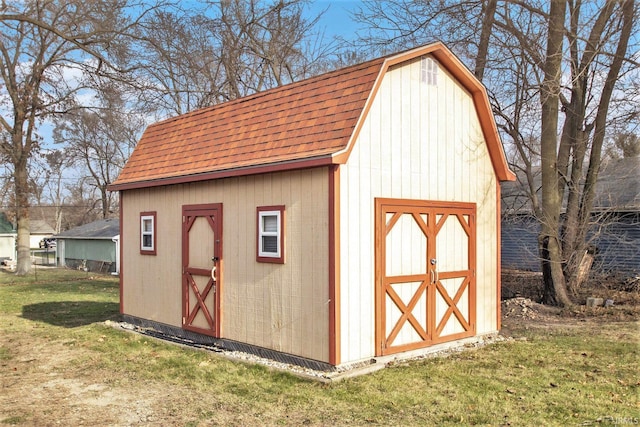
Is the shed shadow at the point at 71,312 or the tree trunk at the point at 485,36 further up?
the tree trunk at the point at 485,36

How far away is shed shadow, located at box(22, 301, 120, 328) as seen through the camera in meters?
13.3

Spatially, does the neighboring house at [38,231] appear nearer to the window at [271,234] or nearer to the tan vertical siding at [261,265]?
the tan vertical siding at [261,265]

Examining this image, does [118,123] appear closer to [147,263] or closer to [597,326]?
[147,263]

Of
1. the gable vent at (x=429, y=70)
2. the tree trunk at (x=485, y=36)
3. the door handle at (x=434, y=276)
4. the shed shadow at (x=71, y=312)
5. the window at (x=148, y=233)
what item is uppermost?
the tree trunk at (x=485, y=36)

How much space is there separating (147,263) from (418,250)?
5580 mm

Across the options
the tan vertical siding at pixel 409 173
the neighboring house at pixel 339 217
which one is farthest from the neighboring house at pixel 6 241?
the tan vertical siding at pixel 409 173

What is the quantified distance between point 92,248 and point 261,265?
94.2 ft

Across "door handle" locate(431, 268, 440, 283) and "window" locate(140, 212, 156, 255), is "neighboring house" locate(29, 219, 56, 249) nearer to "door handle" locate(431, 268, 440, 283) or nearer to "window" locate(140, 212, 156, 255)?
"window" locate(140, 212, 156, 255)

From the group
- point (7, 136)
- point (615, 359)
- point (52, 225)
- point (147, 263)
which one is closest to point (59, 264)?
point (7, 136)

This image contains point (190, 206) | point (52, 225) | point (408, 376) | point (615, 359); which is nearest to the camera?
point (408, 376)

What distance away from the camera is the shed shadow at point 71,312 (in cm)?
1331

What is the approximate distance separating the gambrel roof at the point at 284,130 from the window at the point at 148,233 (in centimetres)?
67

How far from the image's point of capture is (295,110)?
9047mm

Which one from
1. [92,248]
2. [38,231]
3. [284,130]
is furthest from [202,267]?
[38,231]
